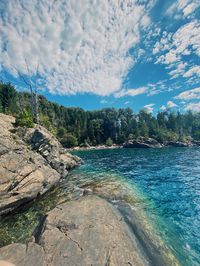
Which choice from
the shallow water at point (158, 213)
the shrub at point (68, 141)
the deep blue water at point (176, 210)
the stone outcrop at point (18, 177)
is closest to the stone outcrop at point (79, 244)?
the shallow water at point (158, 213)

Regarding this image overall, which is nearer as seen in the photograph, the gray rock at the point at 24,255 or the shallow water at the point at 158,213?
the gray rock at the point at 24,255

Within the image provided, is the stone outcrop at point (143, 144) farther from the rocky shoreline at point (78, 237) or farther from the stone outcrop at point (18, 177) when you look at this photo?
the rocky shoreline at point (78, 237)

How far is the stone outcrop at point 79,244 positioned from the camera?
7086 millimetres

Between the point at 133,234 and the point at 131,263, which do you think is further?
the point at 133,234

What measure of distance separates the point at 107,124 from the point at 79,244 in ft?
411

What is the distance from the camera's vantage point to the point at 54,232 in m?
8.72

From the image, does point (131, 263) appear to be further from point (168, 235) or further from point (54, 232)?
point (168, 235)

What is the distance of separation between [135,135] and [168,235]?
10846cm

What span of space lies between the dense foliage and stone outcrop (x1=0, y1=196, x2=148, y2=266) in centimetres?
9771

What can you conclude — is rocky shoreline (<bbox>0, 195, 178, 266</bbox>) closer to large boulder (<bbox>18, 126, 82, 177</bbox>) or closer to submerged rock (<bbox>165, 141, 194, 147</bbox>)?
large boulder (<bbox>18, 126, 82, 177</bbox>)

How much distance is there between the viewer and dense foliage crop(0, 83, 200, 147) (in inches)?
4491

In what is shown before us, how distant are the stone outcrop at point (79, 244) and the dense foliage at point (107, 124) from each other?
321 ft

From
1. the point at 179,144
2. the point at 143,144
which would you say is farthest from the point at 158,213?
the point at 179,144

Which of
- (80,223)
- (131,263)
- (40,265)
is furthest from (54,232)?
(131,263)
